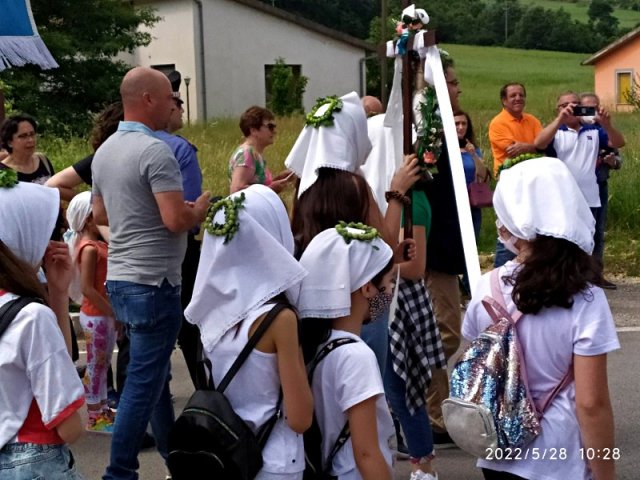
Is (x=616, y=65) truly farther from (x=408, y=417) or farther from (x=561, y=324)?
(x=561, y=324)

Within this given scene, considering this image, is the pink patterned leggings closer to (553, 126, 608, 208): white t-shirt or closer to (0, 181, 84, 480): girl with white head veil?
(0, 181, 84, 480): girl with white head veil

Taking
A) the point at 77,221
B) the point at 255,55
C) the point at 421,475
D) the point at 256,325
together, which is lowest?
the point at 421,475

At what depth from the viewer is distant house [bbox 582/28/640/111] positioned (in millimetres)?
50759

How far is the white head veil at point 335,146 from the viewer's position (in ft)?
12.4

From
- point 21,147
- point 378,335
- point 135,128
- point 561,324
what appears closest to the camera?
point 561,324

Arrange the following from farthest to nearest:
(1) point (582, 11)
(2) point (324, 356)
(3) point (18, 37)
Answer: (1) point (582, 11)
(3) point (18, 37)
(2) point (324, 356)

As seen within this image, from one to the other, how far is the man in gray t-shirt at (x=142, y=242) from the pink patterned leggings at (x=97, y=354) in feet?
4.28

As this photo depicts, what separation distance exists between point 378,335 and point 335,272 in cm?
108

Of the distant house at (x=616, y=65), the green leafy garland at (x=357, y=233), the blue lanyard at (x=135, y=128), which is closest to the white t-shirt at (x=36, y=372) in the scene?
the green leafy garland at (x=357, y=233)

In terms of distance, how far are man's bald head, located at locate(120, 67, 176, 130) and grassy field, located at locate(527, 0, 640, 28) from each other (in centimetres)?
7771

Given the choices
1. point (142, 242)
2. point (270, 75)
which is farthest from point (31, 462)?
point (270, 75)

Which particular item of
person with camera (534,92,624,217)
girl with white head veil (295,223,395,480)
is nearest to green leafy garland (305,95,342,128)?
girl with white head veil (295,223,395,480)

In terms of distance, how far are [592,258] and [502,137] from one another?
6.41 metres

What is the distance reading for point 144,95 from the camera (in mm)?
4375
